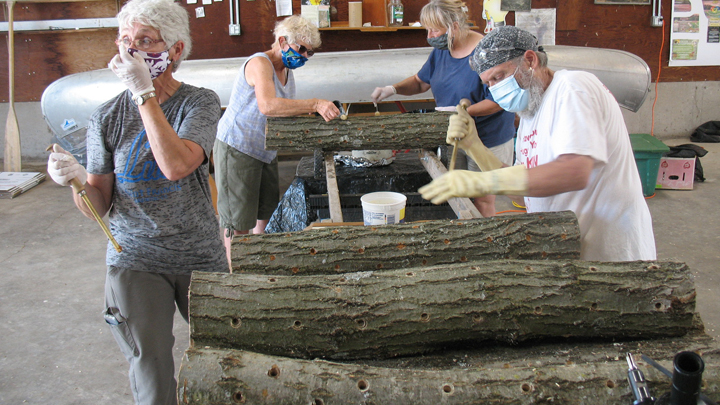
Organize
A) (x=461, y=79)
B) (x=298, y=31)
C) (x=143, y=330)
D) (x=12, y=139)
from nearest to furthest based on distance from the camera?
(x=143, y=330), (x=298, y=31), (x=461, y=79), (x=12, y=139)

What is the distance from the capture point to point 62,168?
149cm

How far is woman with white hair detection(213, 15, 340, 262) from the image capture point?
2461 mm

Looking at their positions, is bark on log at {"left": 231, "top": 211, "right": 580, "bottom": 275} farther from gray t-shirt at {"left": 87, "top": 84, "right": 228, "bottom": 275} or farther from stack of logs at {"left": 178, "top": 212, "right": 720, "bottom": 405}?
gray t-shirt at {"left": 87, "top": 84, "right": 228, "bottom": 275}

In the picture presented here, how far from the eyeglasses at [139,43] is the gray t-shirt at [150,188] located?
0.52 feet

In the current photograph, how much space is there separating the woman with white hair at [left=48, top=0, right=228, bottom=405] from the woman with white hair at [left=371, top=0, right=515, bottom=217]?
163 cm

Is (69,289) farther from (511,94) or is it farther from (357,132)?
(511,94)

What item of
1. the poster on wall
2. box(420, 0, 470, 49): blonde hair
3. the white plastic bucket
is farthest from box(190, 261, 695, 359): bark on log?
the poster on wall

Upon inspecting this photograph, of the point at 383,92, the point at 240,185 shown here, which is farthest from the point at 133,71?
the point at 383,92

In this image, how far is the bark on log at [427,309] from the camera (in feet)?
3.80

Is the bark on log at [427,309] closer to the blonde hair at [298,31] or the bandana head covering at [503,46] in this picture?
the bandana head covering at [503,46]

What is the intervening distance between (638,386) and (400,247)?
2.28 feet

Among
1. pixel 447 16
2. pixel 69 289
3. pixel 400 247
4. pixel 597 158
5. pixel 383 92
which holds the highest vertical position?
pixel 447 16

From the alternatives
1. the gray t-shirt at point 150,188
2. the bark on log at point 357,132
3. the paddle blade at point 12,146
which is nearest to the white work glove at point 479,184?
the gray t-shirt at point 150,188

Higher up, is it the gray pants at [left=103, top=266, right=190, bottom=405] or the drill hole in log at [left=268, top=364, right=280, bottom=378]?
the drill hole in log at [left=268, top=364, right=280, bottom=378]
